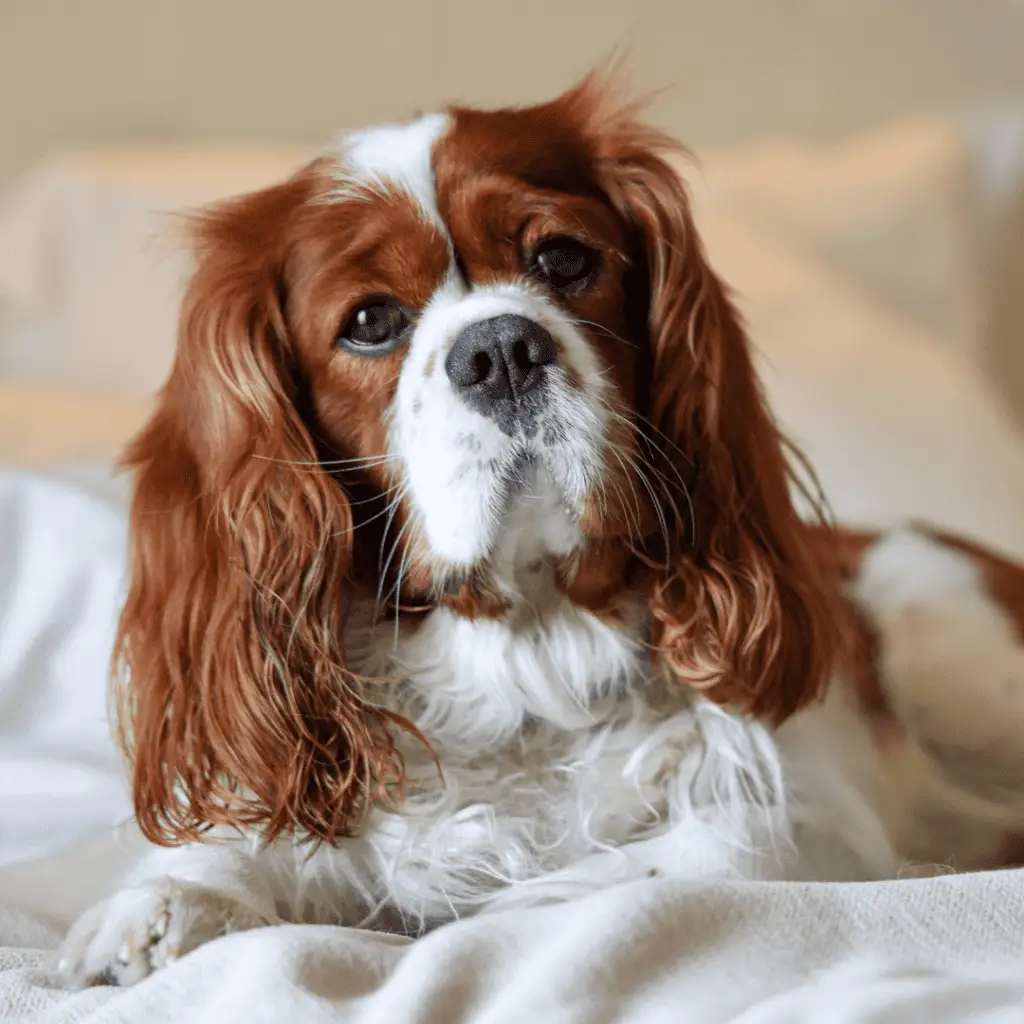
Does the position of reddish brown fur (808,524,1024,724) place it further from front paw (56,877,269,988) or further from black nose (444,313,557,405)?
front paw (56,877,269,988)

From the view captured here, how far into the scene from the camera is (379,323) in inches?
49.9

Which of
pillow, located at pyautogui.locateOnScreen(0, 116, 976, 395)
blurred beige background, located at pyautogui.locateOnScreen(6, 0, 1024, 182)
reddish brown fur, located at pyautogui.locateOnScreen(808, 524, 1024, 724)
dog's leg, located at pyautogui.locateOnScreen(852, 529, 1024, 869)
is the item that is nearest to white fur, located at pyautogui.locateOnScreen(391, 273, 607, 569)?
reddish brown fur, located at pyautogui.locateOnScreen(808, 524, 1024, 724)

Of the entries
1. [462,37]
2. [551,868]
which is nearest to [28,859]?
[551,868]

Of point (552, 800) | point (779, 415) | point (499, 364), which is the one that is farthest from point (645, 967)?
point (779, 415)

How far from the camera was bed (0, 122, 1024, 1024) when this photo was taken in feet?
3.14

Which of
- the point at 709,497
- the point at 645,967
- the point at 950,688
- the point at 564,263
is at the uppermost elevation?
the point at 564,263

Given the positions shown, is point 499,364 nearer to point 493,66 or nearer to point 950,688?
point 950,688

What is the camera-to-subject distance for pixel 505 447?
116cm

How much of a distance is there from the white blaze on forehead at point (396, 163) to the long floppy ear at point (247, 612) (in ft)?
0.24

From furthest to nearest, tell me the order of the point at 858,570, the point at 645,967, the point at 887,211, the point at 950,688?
the point at 887,211 → the point at 858,570 → the point at 950,688 → the point at 645,967

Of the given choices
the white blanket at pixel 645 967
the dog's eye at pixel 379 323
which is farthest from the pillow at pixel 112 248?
the white blanket at pixel 645 967

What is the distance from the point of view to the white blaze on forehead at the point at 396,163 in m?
1.27

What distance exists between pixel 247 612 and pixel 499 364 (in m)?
0.36

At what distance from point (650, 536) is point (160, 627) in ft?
1.62
